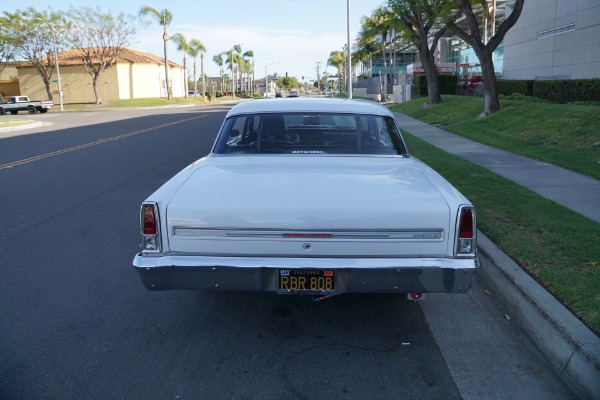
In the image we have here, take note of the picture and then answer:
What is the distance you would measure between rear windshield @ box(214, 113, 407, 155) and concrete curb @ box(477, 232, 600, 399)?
1.48m

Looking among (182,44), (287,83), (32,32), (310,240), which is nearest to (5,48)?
(32,32)

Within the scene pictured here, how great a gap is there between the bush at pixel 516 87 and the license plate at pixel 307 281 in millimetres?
23980

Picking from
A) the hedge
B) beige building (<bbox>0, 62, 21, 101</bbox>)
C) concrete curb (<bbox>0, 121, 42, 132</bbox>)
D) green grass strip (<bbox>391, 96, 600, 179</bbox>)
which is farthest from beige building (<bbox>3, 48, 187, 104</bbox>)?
green grass strip (<bbox>391, 96, 600, 179</bbox>)

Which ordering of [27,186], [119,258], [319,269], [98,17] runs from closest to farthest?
[319,269] < [119,258] < [27,186] < [98,17]

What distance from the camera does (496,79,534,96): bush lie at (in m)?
24.8

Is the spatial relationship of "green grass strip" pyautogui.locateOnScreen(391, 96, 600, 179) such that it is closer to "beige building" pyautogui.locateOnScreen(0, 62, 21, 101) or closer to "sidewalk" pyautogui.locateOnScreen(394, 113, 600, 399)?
"sidewalk" pyautogui.locateOnScreen(394, 113, 600, 399)

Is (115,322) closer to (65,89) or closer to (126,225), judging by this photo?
(126,225)

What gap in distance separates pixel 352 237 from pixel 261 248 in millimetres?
609

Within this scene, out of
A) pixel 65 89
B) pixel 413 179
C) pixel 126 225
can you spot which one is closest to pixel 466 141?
pixel 126 225

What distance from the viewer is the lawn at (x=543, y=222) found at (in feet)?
14.2

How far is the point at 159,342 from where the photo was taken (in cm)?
388

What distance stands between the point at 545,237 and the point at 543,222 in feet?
2.11

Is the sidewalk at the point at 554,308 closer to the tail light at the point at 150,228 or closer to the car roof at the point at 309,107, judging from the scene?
the car roof at the point at 309,107

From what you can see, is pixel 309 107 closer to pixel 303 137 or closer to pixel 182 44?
pixel 303 137
